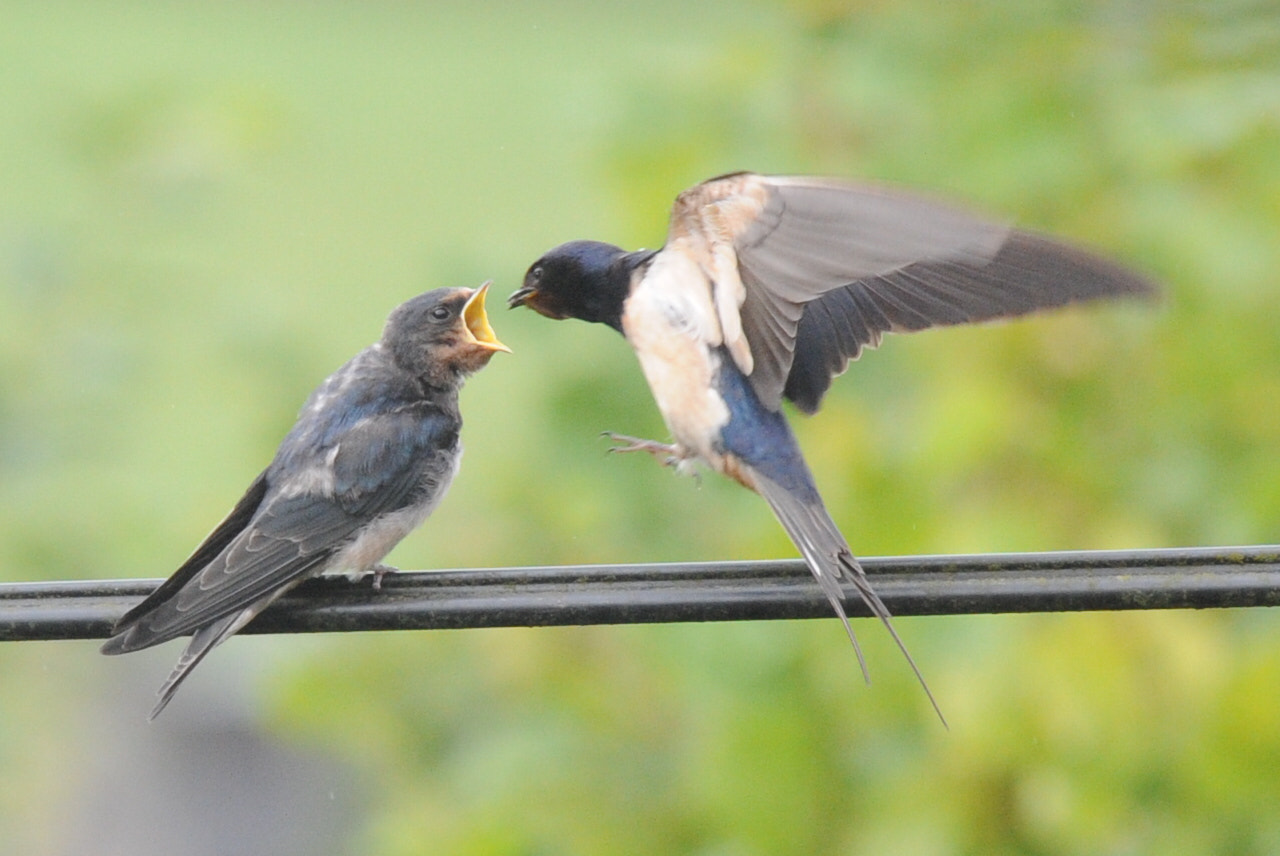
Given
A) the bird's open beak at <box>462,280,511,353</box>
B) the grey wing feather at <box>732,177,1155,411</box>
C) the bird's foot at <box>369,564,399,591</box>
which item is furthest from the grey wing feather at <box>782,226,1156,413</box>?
the bird's foot at <box>369,564,399,591</box>

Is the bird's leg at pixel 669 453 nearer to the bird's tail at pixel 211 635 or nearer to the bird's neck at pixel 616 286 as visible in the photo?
the bird's neck at pixel 616 286

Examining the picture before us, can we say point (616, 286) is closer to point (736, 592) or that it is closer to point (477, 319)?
point (477, 319)

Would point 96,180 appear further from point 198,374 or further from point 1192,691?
point 1192,691

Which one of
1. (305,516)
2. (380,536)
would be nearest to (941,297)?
(380,536)

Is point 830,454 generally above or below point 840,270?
below

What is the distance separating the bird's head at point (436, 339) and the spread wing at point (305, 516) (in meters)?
0.15

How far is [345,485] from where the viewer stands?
164 inches

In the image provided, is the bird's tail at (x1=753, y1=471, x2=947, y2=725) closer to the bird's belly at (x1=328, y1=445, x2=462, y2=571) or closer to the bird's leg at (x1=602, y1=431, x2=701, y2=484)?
the bird's leg at (x1=602, y1=431, x2=701, y2=484)

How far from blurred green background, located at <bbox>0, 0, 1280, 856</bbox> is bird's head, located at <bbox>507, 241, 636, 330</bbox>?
773 millimetres

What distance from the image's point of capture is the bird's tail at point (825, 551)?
3.32 metres

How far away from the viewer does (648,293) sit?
4230 mm

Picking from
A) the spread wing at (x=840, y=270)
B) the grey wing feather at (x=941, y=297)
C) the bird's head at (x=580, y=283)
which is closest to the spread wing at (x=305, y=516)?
the bird's head at (x=580, y=283)

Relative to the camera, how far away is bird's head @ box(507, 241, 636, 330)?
4566mm

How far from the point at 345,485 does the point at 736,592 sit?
49.6 inches
